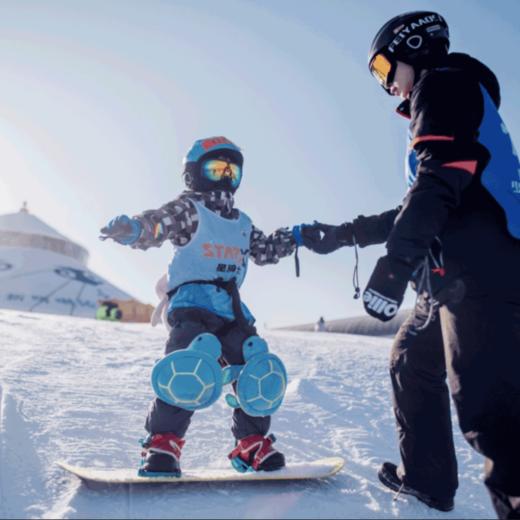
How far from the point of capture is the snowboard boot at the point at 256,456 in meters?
2.34

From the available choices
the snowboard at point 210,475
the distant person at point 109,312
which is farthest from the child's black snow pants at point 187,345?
the distant person at point 109,312

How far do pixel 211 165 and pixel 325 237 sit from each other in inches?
29.5

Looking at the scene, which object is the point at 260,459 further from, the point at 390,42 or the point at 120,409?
the point at 390,42

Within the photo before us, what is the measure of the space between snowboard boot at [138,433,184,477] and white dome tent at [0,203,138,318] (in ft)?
112

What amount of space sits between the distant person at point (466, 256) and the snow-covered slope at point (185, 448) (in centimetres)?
42

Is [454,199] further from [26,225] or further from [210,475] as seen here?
[26,225]

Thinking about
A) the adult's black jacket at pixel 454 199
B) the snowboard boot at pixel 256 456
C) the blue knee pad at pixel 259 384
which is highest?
the adult's black jacket at pixel 454 199

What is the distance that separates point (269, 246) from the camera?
3084mm

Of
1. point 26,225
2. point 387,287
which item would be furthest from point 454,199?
point 26,225

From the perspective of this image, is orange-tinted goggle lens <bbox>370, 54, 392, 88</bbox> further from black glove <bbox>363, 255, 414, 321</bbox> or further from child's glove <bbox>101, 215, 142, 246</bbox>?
child's glove <bbox>101, 215, 142, 246</bbox>

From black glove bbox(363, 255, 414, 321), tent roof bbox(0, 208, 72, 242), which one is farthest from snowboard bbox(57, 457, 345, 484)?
tent roof bbox(0, 208, 72, 242)

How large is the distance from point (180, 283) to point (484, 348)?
5.01 feet

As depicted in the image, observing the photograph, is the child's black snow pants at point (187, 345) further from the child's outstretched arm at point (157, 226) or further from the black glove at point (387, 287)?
the black glove at point (387, 287)

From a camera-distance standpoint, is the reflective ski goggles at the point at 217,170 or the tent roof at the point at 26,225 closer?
the reflective ski goggles at the point at 217,170
